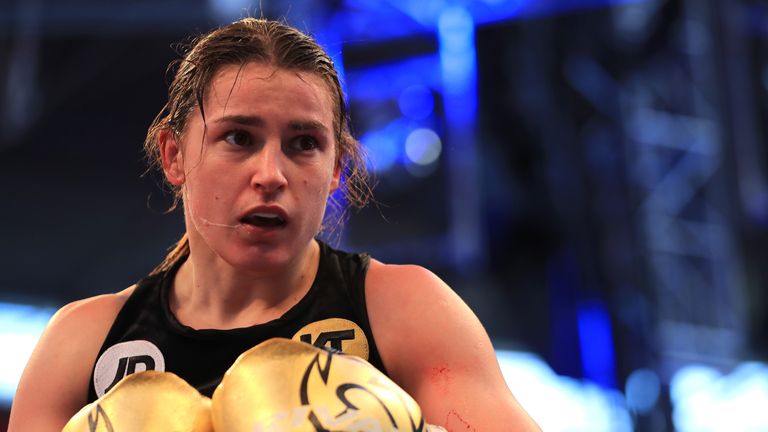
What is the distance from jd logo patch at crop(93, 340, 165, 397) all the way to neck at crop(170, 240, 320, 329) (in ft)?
0.26

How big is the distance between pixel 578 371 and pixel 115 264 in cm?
305

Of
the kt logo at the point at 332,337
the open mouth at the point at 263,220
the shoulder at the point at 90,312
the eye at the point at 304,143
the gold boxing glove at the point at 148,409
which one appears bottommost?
the gold boxing glove at the point at 148,409

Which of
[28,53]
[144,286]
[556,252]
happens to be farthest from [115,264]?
[144,286]

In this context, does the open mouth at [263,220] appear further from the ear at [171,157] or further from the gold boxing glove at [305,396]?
the gold boxing glove at [305,396]

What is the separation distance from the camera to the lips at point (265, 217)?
4.74 feet

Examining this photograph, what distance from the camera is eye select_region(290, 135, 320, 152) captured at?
1.49m

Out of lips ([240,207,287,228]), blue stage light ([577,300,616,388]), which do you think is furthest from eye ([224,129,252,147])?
blue stage light ([577,300,616,388])

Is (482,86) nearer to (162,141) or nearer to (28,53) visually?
(28,53)

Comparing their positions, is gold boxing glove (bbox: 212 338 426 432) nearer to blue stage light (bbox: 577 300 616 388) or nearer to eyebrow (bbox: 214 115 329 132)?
eyebrow (bbox: 214 115 329 132)

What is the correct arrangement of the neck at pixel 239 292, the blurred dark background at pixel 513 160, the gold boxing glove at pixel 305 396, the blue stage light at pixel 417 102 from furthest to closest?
the blue stage light at pixel 417 102 < the blurred dark background at pixel 513 160 < the neck at pixel 239 292 < the gold boxing glove at pixel 305 396

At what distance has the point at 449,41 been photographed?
18.2 feet

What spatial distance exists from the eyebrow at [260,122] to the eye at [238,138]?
Answer: 0.8 inches

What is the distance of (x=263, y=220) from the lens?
1471 mm

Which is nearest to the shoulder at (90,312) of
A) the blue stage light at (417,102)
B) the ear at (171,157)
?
the ear at (171,157)
